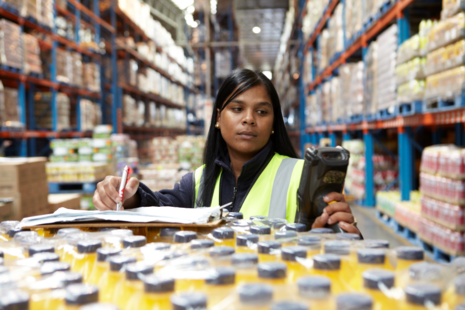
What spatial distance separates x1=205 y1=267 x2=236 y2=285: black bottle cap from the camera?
57cm

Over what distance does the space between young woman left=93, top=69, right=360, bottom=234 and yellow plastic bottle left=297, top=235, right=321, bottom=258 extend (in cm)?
79

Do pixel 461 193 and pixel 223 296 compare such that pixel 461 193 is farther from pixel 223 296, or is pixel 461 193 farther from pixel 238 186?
pixel 223 296

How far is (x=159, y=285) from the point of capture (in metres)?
0.54

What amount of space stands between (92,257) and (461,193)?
10.5 ft

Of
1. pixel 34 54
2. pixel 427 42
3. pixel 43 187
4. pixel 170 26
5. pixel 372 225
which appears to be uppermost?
pixel 170 26

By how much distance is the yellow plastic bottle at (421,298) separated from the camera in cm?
49

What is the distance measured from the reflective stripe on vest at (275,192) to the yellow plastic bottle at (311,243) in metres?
0.78

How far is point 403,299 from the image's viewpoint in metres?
0.51

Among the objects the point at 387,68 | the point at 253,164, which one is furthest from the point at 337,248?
the point at 387,68

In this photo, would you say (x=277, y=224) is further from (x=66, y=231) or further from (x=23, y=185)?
(x=23, y=185)

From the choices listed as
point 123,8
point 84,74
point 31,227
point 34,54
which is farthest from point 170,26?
point 31,227

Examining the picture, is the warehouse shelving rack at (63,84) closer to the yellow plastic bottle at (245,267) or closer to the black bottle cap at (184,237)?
the black bottle cap at (184,237)

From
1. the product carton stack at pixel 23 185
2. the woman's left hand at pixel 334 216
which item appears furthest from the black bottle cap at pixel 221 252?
the product carton stack at pixel 23 185

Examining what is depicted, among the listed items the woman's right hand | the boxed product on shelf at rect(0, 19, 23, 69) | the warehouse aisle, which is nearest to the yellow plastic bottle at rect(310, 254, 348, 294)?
the woman's right hand
